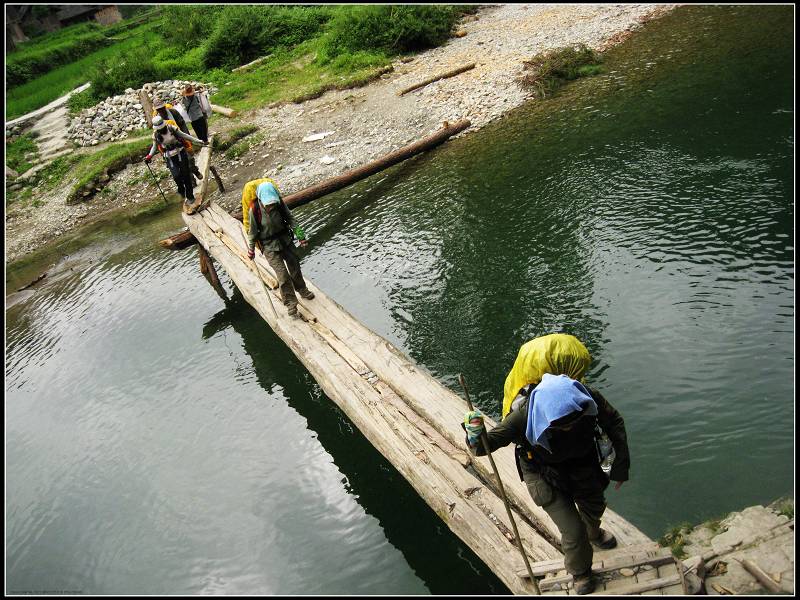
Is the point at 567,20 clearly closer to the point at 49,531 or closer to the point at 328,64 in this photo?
the point at 328,64

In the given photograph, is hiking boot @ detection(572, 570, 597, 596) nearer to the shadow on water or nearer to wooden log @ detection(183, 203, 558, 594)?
wooden log @ detection(183, 203, 558, 594)

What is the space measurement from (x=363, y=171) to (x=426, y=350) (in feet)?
28.7

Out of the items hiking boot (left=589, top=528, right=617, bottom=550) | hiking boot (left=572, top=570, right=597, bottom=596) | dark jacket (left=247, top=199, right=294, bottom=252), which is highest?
dark jacket (left=247, top=199, right=294, bottom=252)

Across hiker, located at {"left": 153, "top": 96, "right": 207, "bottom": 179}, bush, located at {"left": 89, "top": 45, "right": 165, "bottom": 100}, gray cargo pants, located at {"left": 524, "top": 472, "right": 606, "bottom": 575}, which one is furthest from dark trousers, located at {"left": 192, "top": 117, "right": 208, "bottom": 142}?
bush, located at {"left": 89, "top": 45, "right": 165, "bottom": 100}

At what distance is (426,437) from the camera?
22.5ft

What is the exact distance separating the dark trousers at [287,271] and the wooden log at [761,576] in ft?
23.9

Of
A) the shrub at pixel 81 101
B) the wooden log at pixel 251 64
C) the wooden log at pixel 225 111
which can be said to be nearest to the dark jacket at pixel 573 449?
the wooden log at pixel 225 111

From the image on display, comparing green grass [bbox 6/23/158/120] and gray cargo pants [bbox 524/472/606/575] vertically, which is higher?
green grass [bbox 6/23/158/120]

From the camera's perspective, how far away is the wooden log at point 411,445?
215 inches

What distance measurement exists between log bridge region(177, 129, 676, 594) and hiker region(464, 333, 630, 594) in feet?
1.59

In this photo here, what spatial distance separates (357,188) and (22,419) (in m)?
10.5

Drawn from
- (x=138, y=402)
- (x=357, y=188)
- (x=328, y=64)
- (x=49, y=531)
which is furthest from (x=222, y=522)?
(x=328, y=64)

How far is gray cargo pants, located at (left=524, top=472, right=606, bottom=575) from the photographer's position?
15.2 ft

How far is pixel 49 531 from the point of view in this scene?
9094 millimetres
